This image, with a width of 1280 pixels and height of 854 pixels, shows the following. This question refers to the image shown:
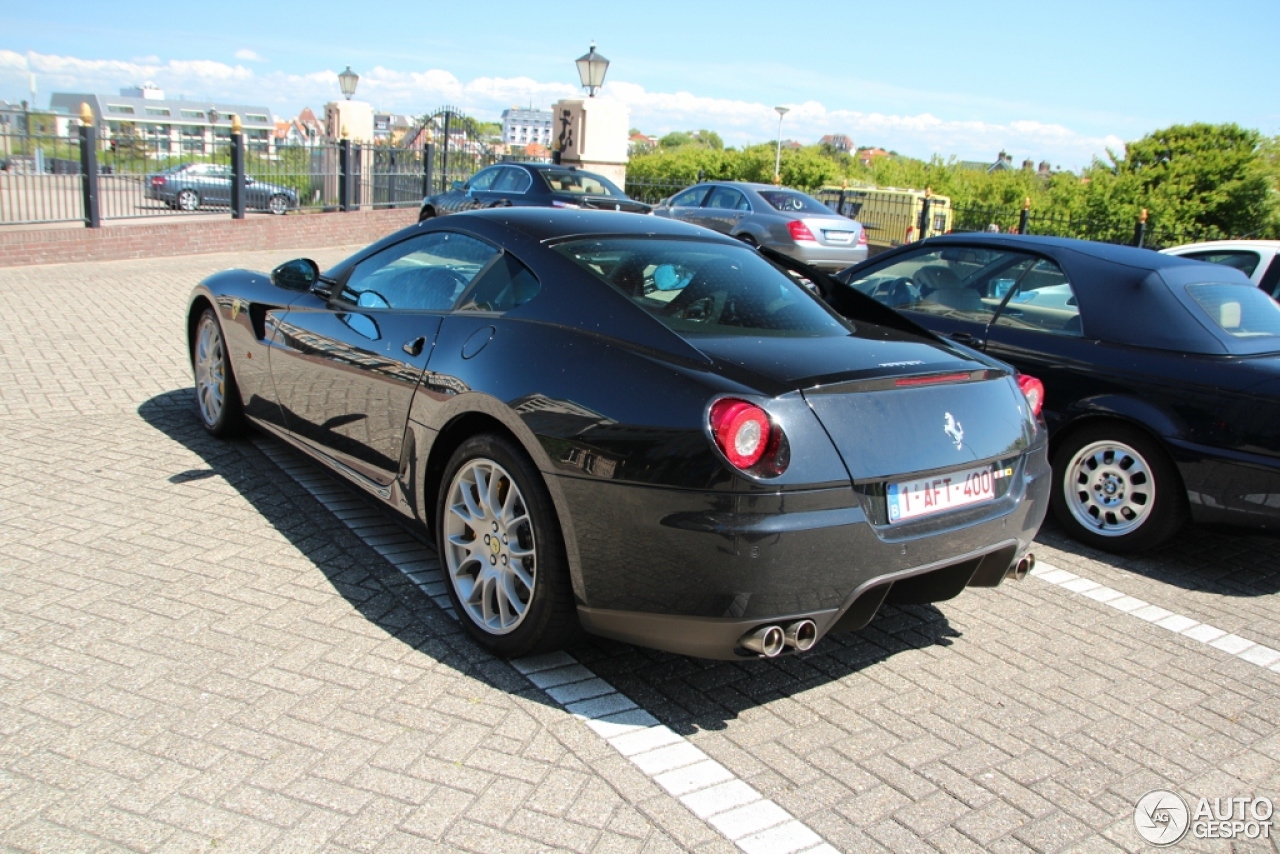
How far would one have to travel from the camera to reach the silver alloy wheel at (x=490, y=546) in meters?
3.54

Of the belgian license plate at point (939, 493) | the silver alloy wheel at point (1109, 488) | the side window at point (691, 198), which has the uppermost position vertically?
the side window at point (691, 198)

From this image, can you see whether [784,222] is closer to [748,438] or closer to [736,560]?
[748,438]

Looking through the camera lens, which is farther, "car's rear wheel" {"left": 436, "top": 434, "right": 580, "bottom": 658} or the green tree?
the green tree

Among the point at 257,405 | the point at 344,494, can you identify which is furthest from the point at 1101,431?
the point at 257,405

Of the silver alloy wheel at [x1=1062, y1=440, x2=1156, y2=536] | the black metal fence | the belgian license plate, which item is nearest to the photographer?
the belgian license plate

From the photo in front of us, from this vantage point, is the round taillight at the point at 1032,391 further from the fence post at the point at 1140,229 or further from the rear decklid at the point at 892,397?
the fence post at the point at 1140,229

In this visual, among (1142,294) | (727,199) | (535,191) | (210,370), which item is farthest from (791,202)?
(210,370)

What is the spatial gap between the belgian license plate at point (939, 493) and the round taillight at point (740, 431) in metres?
0.49

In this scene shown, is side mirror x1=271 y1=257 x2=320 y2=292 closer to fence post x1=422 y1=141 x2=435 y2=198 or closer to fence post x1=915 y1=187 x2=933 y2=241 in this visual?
fence post x1=915 y1=187 x2=933 y2=241

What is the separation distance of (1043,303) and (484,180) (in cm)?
1355

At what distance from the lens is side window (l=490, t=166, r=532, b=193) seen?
55.2 ft

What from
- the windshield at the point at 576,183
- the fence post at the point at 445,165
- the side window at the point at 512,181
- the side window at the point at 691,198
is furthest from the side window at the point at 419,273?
the fence post at the point at 445,165

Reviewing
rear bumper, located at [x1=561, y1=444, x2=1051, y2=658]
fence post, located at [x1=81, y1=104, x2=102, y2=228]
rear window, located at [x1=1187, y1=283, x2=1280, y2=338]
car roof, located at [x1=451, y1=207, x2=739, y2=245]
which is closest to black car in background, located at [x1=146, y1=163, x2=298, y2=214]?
fence post, located at [x1=81, y1=104, x2=102, y2=228]

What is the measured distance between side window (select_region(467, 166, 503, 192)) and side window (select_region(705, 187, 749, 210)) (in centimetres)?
Answer: 379
